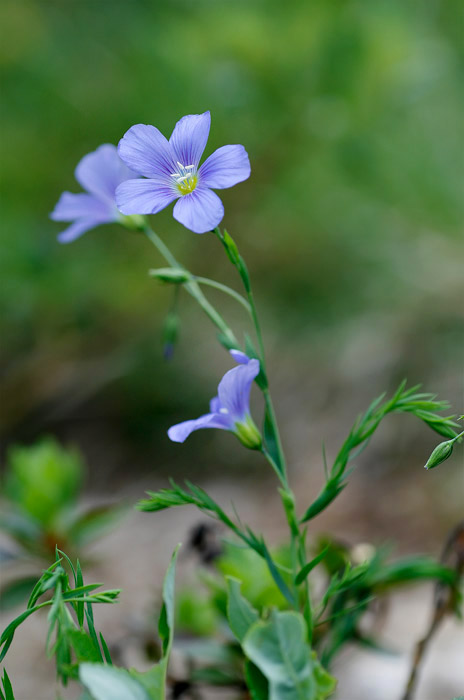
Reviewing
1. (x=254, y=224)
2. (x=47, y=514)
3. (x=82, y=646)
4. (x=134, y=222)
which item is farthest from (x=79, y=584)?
(x=254, y=224)

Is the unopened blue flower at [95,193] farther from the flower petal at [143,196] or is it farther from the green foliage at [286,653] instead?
the green foliage at [286,653]

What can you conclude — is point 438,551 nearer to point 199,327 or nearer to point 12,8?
point 199,327

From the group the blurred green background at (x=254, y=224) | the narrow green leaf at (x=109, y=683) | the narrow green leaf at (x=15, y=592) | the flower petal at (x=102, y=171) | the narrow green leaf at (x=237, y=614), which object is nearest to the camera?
the narrow green leaf at (x=109, y=683)

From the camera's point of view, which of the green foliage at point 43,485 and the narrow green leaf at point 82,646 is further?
the green foliage at point 43,485

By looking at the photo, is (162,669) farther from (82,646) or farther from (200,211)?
(200,211)

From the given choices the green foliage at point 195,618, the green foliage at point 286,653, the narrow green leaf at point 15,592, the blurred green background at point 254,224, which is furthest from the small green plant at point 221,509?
A: the blurred green background at point 254,224

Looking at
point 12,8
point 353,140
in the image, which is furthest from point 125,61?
point 353,140
